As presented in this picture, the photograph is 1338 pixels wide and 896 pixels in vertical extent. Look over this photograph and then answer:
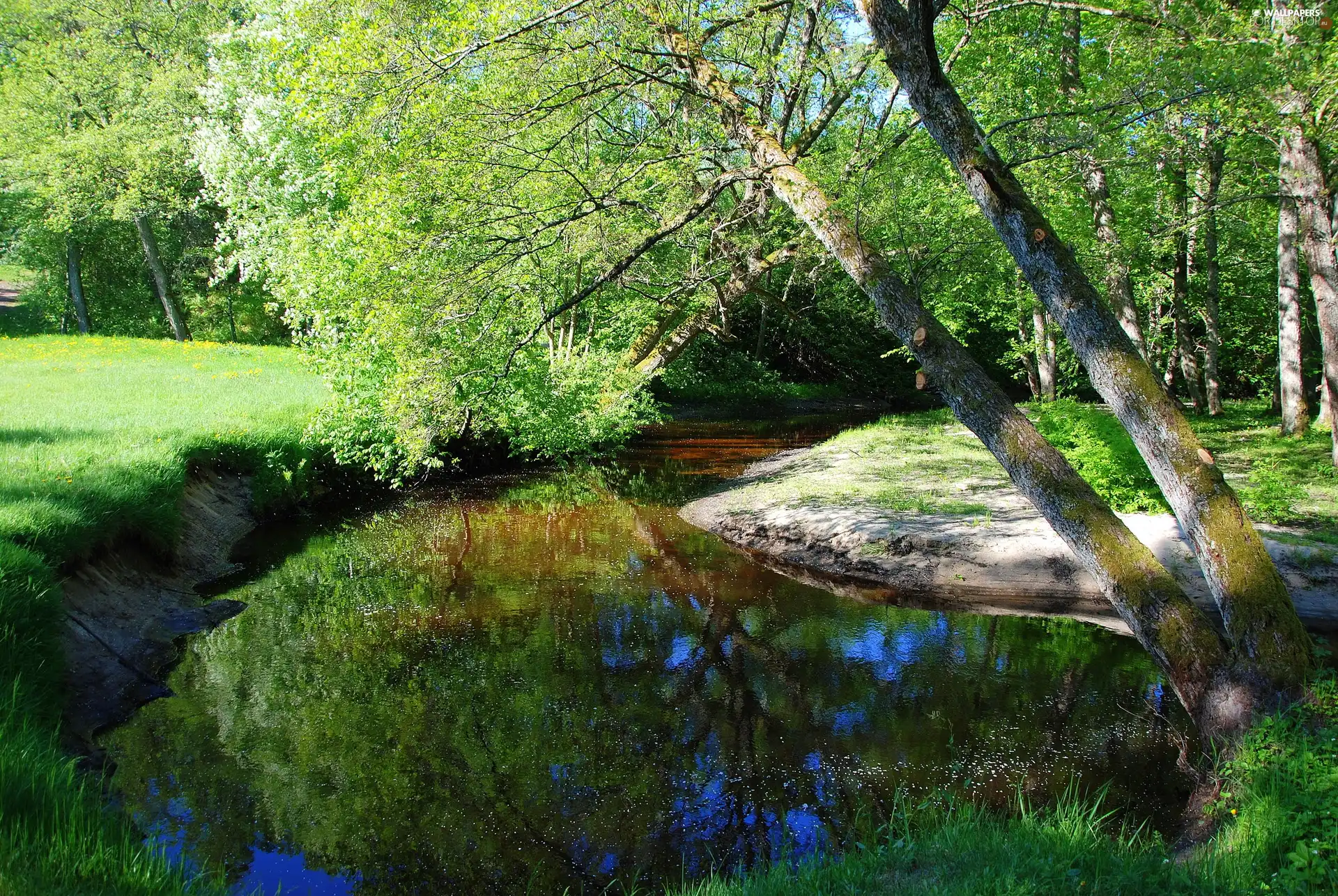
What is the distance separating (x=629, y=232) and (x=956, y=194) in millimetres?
7672

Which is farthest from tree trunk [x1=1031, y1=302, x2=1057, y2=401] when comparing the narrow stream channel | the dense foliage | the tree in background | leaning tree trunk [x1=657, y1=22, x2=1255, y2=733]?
the tree in background

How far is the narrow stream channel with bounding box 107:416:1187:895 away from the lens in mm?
4922

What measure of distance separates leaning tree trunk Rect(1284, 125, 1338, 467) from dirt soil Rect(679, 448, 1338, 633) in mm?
4295

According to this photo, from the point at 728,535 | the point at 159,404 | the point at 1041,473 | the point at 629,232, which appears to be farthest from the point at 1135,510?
the point at 159,404

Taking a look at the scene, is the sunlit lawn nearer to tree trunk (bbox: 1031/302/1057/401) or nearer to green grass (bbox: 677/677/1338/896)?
green grass (bbox: 677/677/1338/896)

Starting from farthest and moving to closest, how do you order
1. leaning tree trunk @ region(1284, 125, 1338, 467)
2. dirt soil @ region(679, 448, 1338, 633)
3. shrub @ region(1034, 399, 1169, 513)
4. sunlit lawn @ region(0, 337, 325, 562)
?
1. leaning tree trunk @ region(1284, 125, 1338, 467)
2. shrub @ region(1034, 399, 1169, 513)
3. dirt soil @ region(679, 448, 1338, 633)
4. sunlit lawn @ region(0, 337, 325, 562)

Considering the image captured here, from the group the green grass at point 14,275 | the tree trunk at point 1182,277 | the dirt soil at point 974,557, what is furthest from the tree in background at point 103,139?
the tree trunk at point 1182,277

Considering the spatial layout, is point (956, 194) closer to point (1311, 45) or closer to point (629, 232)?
point (1311, 45)

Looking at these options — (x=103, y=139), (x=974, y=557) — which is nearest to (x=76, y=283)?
(x=103, y=139)

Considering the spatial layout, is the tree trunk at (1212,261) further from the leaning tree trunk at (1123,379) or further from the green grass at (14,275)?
the green grass at (14,275)

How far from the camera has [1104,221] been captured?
47.8 ft

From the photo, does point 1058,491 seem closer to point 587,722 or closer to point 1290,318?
point 587,722

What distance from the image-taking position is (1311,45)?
9.64 meters

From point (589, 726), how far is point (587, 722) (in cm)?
8
